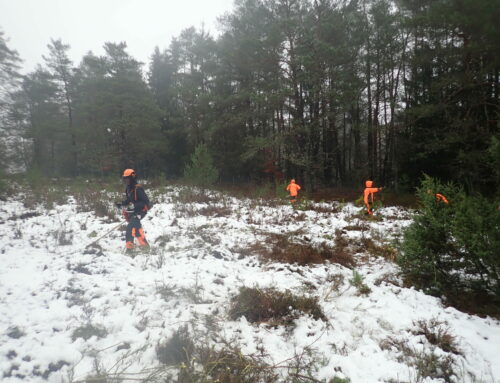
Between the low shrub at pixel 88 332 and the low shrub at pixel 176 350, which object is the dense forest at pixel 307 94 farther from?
the low shrub at pixel 88 332

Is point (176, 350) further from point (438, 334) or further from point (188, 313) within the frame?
point (438, 334)

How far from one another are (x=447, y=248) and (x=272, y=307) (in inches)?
124

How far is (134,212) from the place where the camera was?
19.6 feet

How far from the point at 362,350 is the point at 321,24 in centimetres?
1617

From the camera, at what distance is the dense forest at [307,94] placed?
1138 centimetres

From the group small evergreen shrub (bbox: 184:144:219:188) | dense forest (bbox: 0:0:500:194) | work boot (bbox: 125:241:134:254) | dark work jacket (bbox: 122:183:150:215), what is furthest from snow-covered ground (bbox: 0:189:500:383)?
small evergreen shrub (bbox: 184:144:219:188)

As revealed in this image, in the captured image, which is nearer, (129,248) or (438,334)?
(438,334)

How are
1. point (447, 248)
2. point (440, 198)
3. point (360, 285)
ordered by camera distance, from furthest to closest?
point (360, 285)
point (440, 198)
point (447, 248)

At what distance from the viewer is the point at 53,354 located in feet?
8.58

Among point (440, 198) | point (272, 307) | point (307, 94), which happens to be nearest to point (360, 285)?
point (272, 307)

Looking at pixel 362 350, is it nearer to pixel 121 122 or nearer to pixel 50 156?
pixel 121 122

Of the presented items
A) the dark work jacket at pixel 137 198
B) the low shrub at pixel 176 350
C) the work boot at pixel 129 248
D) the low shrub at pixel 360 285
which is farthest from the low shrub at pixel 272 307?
the dark work jacket at pixel 137 198

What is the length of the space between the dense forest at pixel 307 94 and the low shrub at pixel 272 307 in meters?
3.37

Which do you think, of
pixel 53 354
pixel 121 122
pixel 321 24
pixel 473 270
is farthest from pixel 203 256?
pixel 121 122
